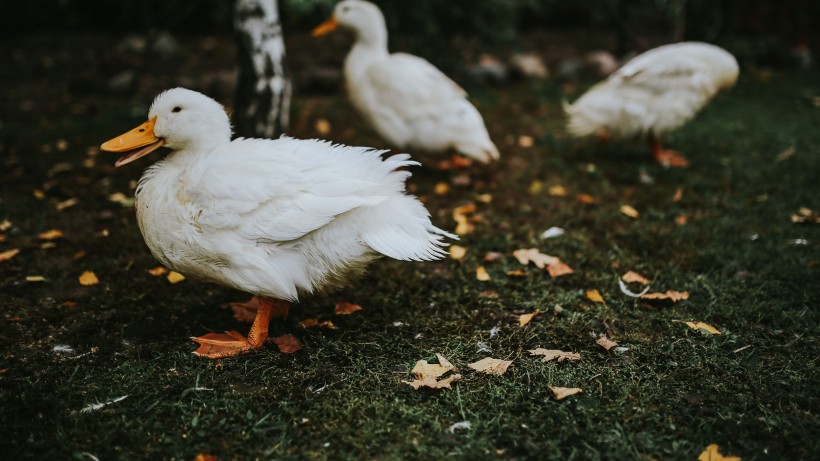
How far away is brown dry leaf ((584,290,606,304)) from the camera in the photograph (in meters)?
3.44

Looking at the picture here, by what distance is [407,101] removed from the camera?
202 inches

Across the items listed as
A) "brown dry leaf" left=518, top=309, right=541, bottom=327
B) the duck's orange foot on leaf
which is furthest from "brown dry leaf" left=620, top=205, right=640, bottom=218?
the duck's orange foot on leaf

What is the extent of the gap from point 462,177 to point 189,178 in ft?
9.58

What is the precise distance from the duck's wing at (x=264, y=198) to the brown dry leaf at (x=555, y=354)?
1059 millimetres

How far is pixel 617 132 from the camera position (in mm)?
5648

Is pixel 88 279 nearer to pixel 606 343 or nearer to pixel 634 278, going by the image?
pixel 606 343

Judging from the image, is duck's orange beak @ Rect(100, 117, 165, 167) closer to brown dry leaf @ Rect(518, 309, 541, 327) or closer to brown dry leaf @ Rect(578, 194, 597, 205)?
brown dry leaf @ Rect(518, 309, 541, 327)

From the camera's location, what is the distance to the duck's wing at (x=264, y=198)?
2807 mm

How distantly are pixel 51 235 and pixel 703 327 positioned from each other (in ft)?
13.4

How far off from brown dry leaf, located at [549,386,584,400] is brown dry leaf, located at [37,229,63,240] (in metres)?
3.45

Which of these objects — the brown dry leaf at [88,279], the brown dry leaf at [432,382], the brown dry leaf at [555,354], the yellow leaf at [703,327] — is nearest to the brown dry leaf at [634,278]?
the yellow leaf at [703,327]

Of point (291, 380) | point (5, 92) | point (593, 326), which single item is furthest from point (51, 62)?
point (593, 326)

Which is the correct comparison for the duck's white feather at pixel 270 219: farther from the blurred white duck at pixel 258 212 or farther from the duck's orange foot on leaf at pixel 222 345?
the duck's orange foot on leaf at pixel 222 345

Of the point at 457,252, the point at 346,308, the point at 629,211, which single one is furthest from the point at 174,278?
the point at 629,211
